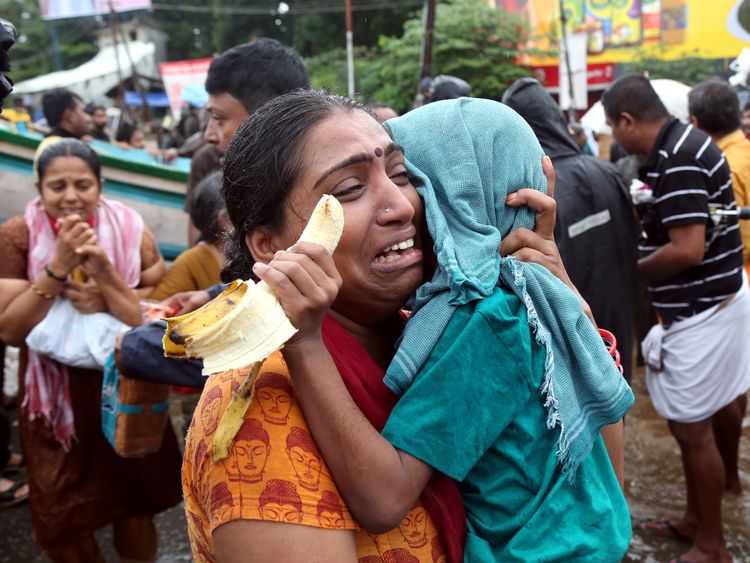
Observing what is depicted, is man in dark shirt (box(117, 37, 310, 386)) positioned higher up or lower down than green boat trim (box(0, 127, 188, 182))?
higher up

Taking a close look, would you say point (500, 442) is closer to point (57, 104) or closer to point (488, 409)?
point (488, 409)

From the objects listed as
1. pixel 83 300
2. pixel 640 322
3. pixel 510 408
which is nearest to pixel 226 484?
pixel 510 408

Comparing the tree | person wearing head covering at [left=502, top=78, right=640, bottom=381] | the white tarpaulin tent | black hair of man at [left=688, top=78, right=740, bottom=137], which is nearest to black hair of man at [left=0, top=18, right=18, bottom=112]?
person wearing head covering at [left=502, top=78, right=640, bottom=381]

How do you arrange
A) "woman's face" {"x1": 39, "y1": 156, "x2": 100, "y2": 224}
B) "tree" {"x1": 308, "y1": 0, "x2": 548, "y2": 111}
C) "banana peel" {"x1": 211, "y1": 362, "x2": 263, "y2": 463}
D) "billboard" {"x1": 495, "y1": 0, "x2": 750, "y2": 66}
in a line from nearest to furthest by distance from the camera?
"banana peel" {"x1": 211, "y1": 362, "x2": 263, "y2": 463}
"woman's face" {"x1": 39, "y1": 156, "x2": 100, "y2": 224}
"tree" {"x1": 308, "y1": 0, "x2": 548, "y2": 111}
"billboard" {"x1": 495, "y1": 0, "x2": 750, "y2": 66}

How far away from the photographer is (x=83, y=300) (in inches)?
123

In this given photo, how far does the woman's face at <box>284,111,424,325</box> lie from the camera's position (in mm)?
1283

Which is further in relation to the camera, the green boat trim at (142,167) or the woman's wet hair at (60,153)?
the green boat trim at (142,167)

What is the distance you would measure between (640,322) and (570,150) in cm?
275

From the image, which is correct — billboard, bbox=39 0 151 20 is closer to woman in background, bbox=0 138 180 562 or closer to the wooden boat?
the wooden boat

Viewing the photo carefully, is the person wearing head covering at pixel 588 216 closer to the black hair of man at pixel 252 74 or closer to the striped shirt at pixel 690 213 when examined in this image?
the striped shirt at pixel 690 213

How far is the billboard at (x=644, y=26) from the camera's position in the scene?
863 inches

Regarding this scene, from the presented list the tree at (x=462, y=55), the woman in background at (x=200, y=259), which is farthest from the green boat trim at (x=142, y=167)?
the tree at (x=462, y=55)

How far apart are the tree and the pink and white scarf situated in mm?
17427

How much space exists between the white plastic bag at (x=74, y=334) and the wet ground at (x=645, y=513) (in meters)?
1.42
